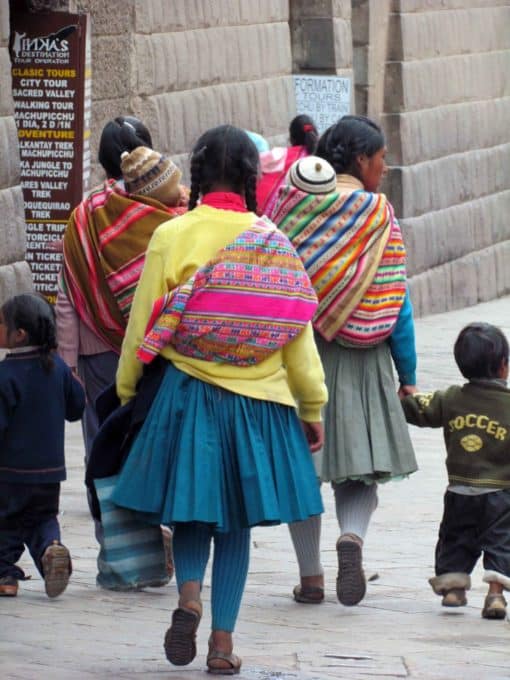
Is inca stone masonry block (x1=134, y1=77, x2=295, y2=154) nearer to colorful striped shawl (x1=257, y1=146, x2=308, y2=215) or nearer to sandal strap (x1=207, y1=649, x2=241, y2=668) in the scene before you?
colorful striped shawl (x1=257, y1=146, x2=308, y2=215)

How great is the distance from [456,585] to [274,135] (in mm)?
8434

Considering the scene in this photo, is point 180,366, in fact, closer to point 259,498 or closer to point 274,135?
point 259,498

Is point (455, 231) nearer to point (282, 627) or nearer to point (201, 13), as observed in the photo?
point (201, 13)

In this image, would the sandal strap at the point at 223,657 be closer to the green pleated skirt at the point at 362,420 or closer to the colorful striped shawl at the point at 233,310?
the colorful striped shawl at the point at 233,310

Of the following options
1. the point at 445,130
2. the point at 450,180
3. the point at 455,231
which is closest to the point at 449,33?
the point at 445,130

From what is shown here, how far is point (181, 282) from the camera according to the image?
5.31 metres

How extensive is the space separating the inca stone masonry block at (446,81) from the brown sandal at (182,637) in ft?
40.3

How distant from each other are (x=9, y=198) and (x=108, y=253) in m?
3.25

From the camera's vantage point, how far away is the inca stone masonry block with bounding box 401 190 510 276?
17.2m

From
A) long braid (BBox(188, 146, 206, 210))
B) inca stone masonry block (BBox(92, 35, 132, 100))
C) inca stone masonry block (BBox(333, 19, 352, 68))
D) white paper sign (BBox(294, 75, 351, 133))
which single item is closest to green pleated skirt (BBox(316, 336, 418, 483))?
long braid (BBox(188, 146, 206, 210))

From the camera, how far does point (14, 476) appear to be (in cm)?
635

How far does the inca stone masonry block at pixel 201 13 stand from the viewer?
12.1 metres

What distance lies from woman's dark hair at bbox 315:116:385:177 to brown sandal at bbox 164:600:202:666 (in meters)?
2.12

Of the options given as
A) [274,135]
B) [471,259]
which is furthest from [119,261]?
[471,259]
